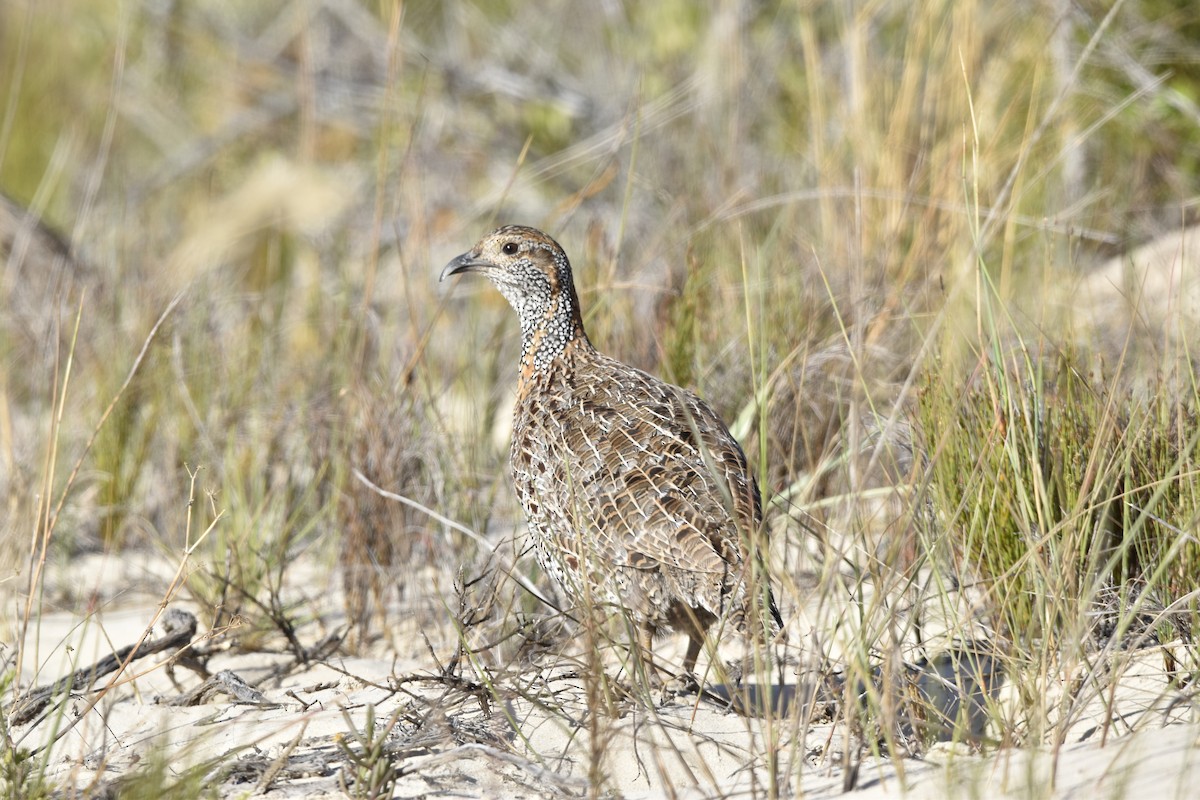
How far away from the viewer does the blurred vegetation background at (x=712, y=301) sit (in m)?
3.30

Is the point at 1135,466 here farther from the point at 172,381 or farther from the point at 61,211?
the point at 61,211

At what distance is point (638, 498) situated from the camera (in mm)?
3420

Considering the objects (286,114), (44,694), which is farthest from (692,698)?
(286,114)

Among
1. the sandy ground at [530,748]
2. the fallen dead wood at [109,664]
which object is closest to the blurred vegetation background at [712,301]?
the fallen dead wood at [109,664]

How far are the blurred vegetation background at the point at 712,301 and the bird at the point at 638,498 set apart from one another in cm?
22

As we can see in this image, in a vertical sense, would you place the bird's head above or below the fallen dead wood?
above

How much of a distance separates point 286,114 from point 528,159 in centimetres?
212

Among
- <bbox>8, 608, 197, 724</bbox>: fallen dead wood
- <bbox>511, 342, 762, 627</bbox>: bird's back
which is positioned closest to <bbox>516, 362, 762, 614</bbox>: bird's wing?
<bbox>511, 342, 762, 627</bbox>: bird's back

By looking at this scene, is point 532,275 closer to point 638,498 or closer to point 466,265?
point 466,265

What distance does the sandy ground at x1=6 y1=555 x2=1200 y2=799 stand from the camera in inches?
98.2

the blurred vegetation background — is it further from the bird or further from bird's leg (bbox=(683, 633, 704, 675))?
bird's leg (bbox=(683, 633, 704, 675))

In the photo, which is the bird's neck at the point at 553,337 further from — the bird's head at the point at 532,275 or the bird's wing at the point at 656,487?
the bird's wing at the point at 656,487

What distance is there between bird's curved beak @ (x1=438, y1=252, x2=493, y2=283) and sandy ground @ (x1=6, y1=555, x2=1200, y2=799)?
4.30 feet

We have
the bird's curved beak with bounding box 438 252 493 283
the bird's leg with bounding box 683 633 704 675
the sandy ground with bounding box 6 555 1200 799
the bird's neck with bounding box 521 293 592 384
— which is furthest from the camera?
the bird's curved beak with bounding box 438 252 493 283
